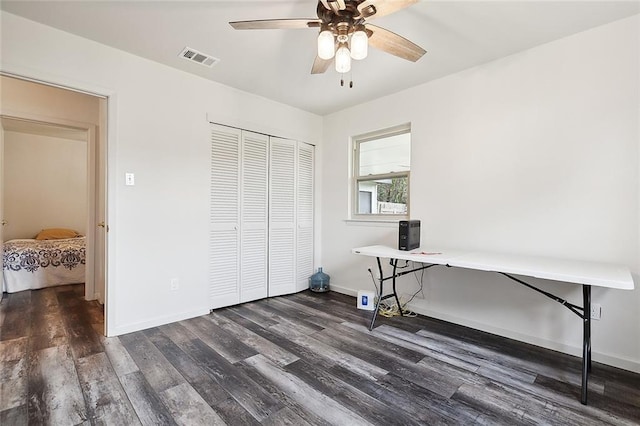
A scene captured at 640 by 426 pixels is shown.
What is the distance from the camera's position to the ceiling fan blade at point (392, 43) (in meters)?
1.73

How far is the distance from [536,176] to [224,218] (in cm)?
296

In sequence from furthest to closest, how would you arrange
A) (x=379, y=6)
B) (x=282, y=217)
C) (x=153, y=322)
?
1. (x=282, y=217)
2. (x=153, y=322)
3. (x=379, y=6)

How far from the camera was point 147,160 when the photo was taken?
8.98 ft

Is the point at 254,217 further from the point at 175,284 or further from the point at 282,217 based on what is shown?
the point at 175,284

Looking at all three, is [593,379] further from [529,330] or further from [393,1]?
[393,1]

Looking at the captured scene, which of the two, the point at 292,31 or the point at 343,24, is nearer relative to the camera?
the point at 343,24

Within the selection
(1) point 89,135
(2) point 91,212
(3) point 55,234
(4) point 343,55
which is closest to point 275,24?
(4) point 343,55

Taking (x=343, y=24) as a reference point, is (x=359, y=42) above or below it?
below

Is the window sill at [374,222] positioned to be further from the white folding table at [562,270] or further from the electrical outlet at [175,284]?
the electrical outlet at [175,284]

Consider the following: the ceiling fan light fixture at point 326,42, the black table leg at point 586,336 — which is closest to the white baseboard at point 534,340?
the black table leg at point 586,336

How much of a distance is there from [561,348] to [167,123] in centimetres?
385

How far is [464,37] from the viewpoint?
2.30 meters

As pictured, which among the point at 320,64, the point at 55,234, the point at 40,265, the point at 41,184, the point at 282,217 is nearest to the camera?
the point at 320,64

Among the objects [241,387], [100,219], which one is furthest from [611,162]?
[100,219]
